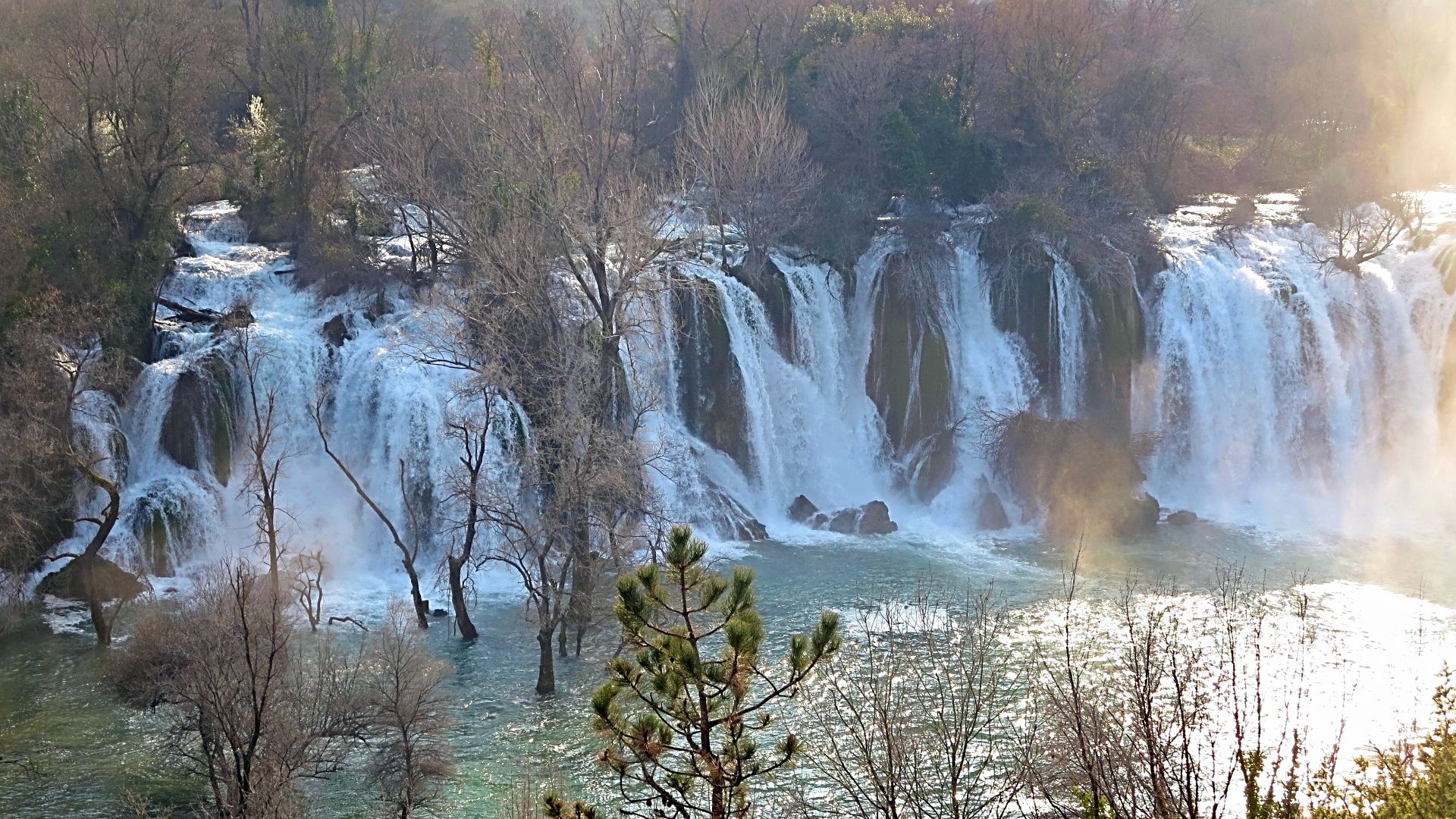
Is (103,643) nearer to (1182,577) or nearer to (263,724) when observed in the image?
(263,724)

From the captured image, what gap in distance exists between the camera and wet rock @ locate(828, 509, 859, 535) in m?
29.1

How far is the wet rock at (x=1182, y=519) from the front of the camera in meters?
30.1

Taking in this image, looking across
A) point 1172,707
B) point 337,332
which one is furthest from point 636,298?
point 1172,707

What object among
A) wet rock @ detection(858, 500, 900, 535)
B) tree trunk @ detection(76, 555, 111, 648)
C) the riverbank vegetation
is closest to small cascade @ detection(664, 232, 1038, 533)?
wet rock @ detection(858, 500, 900, 535)

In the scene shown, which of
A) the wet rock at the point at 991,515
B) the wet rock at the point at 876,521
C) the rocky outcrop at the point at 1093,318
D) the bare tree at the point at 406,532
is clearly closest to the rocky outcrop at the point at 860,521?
the wet rock at the point at 876,521

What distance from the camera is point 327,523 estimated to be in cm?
2602

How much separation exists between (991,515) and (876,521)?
313 cm

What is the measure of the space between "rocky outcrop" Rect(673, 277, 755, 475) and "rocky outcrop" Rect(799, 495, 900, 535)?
2.30 m

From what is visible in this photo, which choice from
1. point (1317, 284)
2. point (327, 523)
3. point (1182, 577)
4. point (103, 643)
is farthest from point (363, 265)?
point (1317, 284)

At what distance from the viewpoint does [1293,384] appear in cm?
3347

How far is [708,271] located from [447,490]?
9.84 meters

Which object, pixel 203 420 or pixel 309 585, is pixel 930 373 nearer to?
pixel 309 585

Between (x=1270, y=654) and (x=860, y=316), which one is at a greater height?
(x=860, y=316)

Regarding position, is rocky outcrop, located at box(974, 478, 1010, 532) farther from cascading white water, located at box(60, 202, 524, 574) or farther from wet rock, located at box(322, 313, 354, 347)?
wet rock, located at box(322, 313, 354, 347)
